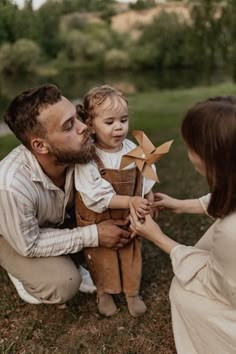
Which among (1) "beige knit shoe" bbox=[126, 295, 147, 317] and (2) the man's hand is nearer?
(2) the man's hand

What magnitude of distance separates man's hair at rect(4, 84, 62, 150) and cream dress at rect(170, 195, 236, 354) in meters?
1.08

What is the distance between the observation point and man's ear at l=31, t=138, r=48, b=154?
2.83 m

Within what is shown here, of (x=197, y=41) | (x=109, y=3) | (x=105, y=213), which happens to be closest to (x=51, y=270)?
(x=105, y=213)

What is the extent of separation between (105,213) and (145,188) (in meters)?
0.29

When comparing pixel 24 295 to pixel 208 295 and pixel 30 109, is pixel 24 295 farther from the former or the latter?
pixel 208 295

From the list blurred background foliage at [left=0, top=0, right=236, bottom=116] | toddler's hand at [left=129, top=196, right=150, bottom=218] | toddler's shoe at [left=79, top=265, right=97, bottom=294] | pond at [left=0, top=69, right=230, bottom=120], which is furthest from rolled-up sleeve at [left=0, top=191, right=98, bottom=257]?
blurred background foliage at [left=0, top=0, right=236, bottom=116]

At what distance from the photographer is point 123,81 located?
26.6m

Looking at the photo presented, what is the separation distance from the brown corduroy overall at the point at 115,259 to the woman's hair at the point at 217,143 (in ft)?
2.61

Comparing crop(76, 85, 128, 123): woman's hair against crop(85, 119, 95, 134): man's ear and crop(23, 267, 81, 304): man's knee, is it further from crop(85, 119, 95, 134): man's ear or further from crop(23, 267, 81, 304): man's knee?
crop(23, 267, 81, 304): man's knee

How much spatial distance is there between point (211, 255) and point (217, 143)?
542mm

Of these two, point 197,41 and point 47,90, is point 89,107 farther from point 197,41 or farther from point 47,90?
point 197,41

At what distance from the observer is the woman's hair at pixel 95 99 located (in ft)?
9.02

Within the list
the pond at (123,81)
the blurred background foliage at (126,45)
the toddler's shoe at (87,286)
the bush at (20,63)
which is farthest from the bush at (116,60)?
the toddler's shoe at (87,286)

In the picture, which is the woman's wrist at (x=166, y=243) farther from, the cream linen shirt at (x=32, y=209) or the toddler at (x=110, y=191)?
the cream linen shirt at (x=32, y=209)
